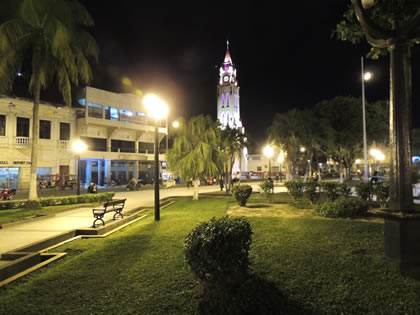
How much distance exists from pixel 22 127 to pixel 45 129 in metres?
2.21

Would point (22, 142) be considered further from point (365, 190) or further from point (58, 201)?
point (365, 190)

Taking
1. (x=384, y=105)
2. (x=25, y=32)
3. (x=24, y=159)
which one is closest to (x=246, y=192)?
(x=25, y=32)

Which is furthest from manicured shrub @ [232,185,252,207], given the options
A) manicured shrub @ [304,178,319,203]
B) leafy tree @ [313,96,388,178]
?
leafy tree @ [313,96,388,178]

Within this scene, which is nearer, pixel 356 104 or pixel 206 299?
pixel 206 299

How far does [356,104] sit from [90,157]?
31.9 metres

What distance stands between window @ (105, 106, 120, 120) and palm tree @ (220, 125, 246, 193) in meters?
17.9

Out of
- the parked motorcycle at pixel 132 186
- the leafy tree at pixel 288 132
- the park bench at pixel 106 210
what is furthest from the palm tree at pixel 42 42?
the leafy tree at pixel 288 132

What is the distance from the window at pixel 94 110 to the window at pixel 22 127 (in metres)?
6.38

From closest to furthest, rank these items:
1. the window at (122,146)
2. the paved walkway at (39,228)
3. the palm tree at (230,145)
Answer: the paved walkway at (39,228) → the palm tree at (230,145) → the window at (122,146)

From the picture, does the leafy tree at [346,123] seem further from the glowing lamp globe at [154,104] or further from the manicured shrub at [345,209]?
the glowing lamp globe at [154,104]

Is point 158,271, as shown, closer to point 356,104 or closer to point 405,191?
point 405,191

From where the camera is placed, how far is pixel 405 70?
5051 mm

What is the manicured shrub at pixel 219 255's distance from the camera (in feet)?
12.4

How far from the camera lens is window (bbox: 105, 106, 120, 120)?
34.0 metres
